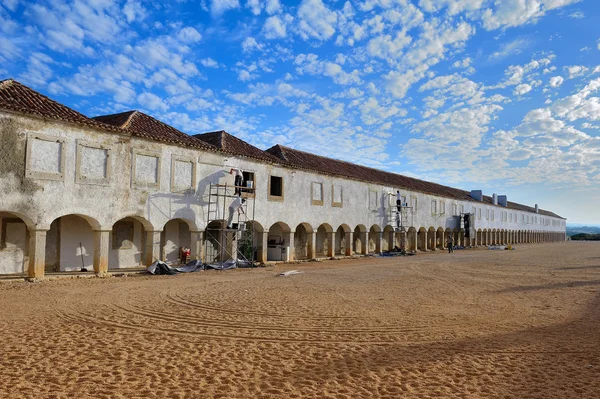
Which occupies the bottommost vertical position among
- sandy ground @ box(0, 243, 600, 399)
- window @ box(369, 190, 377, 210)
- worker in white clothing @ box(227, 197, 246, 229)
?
sandy ground @ box(0, 243, 600, 399)

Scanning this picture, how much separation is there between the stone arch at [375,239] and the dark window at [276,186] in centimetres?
1044

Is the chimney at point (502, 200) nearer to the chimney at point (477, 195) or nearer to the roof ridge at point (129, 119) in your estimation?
the chimney at point (477, 195)

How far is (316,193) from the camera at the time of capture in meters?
25.1

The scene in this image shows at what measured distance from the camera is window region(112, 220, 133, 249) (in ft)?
57.6

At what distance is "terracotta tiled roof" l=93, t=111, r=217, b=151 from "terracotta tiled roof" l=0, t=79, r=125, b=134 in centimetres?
140

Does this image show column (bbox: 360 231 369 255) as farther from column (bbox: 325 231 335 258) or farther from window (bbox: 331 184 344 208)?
window (bbox: 331 184 344 208)

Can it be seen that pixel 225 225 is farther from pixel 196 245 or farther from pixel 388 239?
pixel 388 239

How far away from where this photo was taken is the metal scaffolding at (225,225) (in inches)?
753

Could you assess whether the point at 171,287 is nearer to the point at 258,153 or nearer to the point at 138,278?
the point at 138,278

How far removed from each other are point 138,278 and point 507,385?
1300cm

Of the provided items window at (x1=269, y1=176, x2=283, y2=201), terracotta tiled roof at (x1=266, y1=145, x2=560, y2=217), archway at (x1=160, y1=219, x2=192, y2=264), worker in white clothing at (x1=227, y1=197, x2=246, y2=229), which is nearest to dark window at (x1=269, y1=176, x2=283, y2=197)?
window at (x1=269, y1=176, x2=283, y2=201)

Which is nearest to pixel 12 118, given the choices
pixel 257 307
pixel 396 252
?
pixel 257 307

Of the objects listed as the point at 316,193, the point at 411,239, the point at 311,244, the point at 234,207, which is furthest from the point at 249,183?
the point at 411,239

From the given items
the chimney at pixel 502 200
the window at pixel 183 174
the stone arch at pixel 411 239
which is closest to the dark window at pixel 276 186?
the window at pixel 183 174
